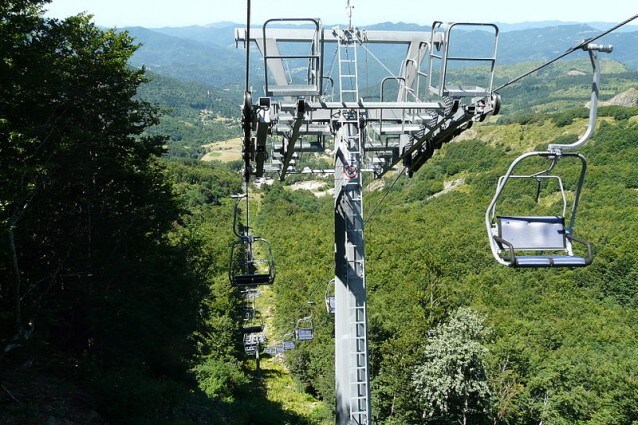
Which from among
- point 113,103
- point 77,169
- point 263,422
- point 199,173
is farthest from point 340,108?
point 199,173

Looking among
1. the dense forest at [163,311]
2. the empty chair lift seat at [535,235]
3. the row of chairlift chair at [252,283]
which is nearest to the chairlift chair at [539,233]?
the empty chair lift seat at [535,235]

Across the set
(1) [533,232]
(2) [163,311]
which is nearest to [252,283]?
(2) [163,311]

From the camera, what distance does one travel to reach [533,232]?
5.13 metres

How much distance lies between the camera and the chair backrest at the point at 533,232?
5.08 m

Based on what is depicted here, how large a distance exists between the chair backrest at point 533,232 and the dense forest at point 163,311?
3868mm

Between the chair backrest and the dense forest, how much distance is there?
387cm

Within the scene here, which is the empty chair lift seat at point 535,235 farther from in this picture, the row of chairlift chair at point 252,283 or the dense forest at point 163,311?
the row of chairlift chair at point 252,283

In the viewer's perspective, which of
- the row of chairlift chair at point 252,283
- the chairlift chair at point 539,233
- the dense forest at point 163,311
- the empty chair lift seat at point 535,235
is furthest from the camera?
the dense forest at point 163,311

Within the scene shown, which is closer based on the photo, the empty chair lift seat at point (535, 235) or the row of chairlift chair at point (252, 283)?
the empty chair lift seat at point (535, 235)

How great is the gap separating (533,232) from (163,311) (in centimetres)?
1141

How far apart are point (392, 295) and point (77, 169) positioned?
15204 mm

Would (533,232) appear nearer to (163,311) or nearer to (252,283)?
(252,283)

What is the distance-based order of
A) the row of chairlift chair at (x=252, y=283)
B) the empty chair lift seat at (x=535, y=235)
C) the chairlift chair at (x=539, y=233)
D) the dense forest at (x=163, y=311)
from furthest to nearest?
the dense forest at (x=163, y=311) → the row of chairlift chair at (x=252, y=283) → the empty chair lift seat at (x=535, y=235) → the chairlift chair at (x=539, y=233)

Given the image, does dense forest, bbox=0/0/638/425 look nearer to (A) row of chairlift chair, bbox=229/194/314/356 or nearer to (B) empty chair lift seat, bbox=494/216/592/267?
(A) row of chairlift chair, bbox=229/194/314/356
